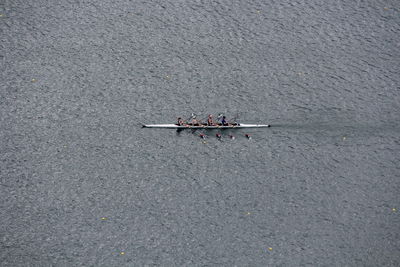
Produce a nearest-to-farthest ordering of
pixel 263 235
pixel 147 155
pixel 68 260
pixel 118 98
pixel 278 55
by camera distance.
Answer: pixel 68 260 < pixel 263 235 < pixel 147 155 < pixel 118 98 < pixel 278 55

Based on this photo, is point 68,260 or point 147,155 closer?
point 68,260

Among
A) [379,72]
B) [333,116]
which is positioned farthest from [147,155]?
[379,72]

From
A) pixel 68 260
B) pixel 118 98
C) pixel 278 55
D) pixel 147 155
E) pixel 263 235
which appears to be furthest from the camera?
pixel 278 55

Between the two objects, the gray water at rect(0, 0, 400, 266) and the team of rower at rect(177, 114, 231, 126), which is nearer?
the gray water at rect(0, 0, 400, 266)

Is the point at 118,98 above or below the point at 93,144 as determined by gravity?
above

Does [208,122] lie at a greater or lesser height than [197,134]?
greater

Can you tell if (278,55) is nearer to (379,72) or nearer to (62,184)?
(379,72)

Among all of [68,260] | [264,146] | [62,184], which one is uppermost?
[264,146]

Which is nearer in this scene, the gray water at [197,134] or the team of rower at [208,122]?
the gray water at [197,134]
